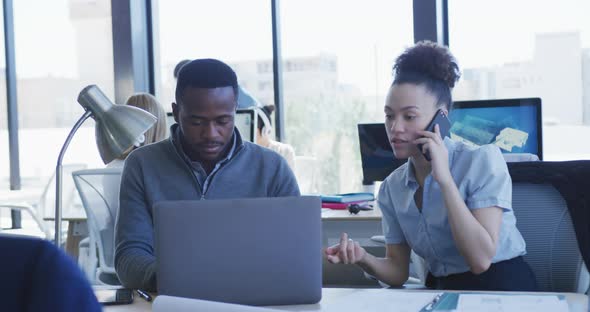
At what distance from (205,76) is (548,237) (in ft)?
3.12

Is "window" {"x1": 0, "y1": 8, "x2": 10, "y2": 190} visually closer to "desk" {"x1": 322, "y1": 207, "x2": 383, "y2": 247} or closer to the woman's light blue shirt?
"desk" {"x1": 322, "y1": 207, "x2": 383, "y2": 247}

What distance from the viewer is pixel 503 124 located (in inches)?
129

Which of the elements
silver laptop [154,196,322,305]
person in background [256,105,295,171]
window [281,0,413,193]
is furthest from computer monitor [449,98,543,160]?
silver laptop [154,196,322,305]

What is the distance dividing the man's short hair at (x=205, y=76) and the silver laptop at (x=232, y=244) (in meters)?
0.63

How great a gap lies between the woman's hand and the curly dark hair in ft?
0.46

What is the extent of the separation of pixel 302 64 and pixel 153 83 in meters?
1.27

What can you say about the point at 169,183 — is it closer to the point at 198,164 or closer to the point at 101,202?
the point at 198,164

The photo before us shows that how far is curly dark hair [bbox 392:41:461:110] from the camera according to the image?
1.89 metres

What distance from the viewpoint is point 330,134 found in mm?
4992

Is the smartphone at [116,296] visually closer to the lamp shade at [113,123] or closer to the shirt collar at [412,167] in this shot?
the lamp shade at [113,123]

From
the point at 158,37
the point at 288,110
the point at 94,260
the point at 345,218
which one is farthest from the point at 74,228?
the point at 158,37

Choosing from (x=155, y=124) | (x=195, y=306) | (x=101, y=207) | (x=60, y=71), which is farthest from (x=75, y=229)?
(x=195, y=306)

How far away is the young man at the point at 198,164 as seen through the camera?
1.92 meters

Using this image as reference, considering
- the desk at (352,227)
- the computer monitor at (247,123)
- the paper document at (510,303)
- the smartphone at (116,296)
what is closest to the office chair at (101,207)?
the computer monitor at (247,123)
